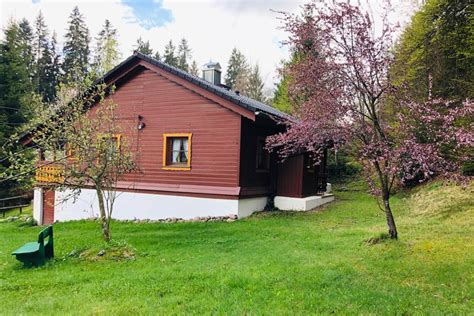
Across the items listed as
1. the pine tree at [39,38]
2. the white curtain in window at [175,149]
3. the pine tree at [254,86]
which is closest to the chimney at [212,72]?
the white curtain in window at [175,149]

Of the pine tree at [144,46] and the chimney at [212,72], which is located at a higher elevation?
the pine tree at [144,46]

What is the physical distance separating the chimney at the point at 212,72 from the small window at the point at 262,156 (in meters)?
4.74

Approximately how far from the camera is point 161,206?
11648 mm

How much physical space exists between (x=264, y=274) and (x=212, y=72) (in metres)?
11.7

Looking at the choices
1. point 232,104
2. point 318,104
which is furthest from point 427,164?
point 232,104

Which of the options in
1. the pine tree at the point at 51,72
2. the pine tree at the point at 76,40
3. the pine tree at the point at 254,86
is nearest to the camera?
the pine tree at the point at 254,86

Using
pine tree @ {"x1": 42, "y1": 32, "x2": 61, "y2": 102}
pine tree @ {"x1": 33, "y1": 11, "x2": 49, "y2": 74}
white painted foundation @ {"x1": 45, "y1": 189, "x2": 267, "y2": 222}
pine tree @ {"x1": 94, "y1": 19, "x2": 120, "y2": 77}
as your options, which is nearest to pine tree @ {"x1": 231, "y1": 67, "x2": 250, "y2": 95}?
pine tree @ {"x1": 94, "y1": 19, "x2": 120, "y2": 77}

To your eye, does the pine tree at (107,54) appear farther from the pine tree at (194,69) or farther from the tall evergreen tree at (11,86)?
the pine tree at (194,69)

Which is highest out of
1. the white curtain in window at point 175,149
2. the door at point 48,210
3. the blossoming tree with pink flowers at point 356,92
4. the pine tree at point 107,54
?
the pine tree at point 107,54

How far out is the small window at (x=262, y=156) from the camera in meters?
11.7

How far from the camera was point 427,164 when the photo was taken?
17.4ft

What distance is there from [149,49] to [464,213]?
43.8m

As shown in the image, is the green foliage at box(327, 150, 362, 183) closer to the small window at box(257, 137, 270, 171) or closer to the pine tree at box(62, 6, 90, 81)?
the small window at box(257, 137, 270, 171)

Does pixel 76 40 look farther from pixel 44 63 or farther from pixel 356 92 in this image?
pixel 356 92
